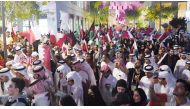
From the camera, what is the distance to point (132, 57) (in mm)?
5293

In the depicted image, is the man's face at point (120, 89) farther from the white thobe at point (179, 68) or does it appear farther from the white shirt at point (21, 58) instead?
the white shirt at point (21, 58)

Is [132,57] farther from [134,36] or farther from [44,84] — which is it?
[44,84]

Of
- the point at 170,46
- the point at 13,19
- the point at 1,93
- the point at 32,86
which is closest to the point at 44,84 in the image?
the point at 32,86

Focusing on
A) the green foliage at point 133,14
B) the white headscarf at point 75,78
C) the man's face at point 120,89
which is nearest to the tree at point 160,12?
the green foliage at point 133,14

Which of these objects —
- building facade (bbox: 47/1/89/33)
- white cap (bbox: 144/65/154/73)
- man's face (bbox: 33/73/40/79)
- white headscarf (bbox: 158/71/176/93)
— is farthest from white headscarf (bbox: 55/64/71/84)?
white headscarf (bbox: 158/71/176/93)

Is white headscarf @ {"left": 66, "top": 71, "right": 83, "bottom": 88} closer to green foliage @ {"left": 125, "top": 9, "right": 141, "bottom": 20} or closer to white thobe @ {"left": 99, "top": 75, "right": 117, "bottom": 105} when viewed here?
white thobe @ {"left": 99, "top": 75, "right": 117, "bottom": 105}

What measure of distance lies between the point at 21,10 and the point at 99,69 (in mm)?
1320

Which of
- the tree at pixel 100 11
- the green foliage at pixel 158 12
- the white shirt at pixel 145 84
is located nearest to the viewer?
the white shirt at pixel 145 84

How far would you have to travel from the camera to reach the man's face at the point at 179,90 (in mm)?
4328

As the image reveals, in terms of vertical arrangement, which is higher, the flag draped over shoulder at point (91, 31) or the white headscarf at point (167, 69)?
the flag draped over shoulder at point (91, 31)

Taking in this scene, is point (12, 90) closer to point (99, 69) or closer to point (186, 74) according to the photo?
point (99, 69)

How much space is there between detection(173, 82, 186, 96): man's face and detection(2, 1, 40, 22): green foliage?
6.70 feet

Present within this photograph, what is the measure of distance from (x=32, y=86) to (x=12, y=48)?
2.72 ft

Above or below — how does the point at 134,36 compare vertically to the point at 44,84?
above
